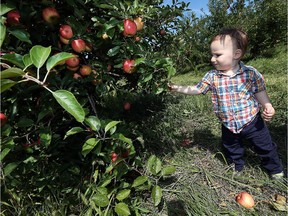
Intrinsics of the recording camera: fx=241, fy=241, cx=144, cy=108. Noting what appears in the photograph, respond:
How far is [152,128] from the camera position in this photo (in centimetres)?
214

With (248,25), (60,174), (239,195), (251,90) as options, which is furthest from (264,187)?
(248,25)

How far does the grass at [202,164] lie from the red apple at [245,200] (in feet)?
0.09

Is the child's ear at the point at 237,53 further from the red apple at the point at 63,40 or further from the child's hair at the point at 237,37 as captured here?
the red apple at the point at 63,40

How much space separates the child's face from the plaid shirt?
7 centimetres

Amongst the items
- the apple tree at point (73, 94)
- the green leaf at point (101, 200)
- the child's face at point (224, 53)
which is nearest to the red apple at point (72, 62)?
the apple tree at point (73, 94)

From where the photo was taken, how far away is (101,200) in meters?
1.12

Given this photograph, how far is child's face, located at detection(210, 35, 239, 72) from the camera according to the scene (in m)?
1.52

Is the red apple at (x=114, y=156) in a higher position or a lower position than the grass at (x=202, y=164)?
higher

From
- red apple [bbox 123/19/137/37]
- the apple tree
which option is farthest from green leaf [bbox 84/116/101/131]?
red apple [bbox 123/19/137/37]

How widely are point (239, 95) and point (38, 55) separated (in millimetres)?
1297

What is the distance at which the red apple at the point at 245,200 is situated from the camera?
4.67 feet

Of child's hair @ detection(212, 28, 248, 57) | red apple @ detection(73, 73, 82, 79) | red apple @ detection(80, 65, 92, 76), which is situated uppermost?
child's hair @ detection(212, 28, 248, 57)

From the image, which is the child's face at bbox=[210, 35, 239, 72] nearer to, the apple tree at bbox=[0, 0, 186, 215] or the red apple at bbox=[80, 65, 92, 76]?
the apple tree at bbox=[0, 0, 186, 215]

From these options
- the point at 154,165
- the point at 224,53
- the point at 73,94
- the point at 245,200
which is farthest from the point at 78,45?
the point at 245,200
